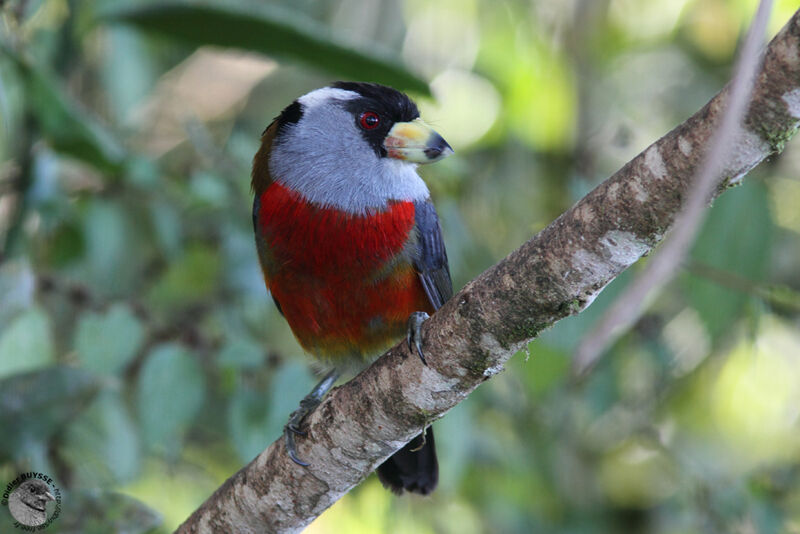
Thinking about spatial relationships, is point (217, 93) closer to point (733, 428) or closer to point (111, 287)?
point (111, 287)

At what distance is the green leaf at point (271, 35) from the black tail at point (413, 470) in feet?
4.11

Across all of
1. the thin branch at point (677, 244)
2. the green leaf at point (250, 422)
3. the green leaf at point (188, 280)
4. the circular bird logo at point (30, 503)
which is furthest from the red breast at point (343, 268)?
the thin branch at point (677, 244)

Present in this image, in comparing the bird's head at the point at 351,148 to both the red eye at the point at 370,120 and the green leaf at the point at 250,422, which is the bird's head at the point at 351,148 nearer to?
the red eye at the point at 370,120

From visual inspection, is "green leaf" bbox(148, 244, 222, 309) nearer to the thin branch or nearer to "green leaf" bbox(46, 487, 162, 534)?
"green leaf" bbox(46, 487, 162, 534)

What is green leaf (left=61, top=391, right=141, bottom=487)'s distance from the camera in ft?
8.20

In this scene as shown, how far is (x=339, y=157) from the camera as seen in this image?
2.72 metres

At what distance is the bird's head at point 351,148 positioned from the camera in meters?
2.59

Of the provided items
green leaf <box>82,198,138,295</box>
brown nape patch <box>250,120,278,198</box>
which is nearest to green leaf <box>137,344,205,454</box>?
brown nape patch <box>250,120,278,198</box>

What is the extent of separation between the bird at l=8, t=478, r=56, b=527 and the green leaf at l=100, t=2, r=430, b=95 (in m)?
1.74

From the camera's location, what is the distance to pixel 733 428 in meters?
4.30

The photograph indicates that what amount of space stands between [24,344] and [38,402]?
8.8 inches

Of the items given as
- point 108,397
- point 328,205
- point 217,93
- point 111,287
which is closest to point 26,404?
point 108,397

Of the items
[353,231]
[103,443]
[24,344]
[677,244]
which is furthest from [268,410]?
[677,244]

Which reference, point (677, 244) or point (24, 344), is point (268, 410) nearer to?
point (24, 344)
